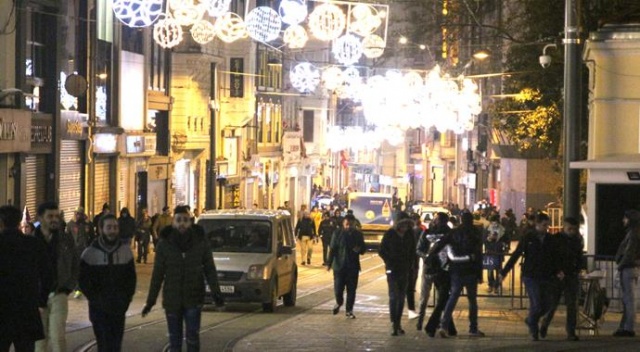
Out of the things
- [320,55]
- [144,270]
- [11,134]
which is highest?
[320,55]

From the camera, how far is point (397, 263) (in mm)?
20641

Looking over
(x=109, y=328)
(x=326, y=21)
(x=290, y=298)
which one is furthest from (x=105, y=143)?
(x=109, y=328)

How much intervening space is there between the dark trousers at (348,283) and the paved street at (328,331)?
0.38 m

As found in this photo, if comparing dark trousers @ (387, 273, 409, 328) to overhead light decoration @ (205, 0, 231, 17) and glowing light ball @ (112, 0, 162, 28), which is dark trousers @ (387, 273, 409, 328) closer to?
glowing light ball @ (112, 0, 162, 28)

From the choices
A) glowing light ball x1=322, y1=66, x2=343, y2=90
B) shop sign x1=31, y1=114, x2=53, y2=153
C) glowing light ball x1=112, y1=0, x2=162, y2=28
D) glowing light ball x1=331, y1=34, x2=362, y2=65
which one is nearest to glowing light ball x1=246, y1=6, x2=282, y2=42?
glowing light ball x1=331, y1=34, x2=362, y2=65

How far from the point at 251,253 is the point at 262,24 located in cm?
876

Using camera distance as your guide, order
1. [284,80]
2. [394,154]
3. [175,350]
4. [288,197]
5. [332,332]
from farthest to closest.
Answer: [394,154] < [288,197] < [284,80] < [332,332] < [175,350]

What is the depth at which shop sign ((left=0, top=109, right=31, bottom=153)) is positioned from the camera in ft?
105

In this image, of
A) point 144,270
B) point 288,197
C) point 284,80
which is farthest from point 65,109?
point 288,197

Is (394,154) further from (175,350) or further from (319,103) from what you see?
(175,350)

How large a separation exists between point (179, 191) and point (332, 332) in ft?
109

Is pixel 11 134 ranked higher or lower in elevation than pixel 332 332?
higher

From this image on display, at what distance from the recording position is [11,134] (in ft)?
107

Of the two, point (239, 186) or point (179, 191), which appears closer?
point (179, 191)
